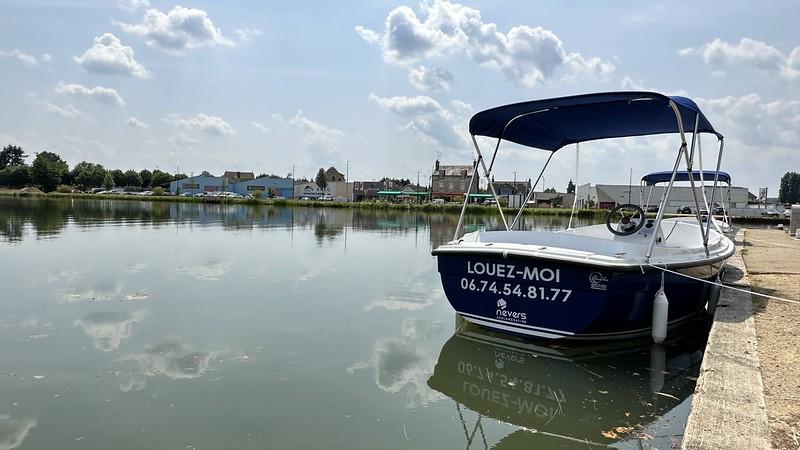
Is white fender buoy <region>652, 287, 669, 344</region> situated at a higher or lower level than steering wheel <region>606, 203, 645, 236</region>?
lower

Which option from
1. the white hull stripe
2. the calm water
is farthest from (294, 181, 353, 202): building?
the white hull stripe

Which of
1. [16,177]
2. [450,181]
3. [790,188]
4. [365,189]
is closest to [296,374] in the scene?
[450,181]

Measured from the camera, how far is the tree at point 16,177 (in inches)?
4031

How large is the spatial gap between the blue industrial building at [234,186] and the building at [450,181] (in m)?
28.1

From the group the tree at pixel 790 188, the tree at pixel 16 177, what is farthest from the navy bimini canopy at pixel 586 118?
the tree at pixel 790 188

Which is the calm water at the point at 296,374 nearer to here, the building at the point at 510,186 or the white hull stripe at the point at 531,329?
the white hull stripe at the point at 531,329

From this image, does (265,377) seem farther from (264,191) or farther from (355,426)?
(264,191)

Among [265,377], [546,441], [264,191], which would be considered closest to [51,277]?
[265,377]

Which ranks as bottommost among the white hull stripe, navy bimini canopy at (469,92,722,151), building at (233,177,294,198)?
the white hull stripe

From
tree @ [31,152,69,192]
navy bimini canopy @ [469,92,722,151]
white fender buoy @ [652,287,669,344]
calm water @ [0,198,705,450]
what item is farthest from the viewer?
tree @ [31,152,69,192]

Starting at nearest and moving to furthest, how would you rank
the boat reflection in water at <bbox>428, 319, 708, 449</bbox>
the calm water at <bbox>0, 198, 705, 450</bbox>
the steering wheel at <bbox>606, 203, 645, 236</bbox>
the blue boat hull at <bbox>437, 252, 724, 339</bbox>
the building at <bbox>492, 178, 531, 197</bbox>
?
the calm water at <bbox>0, 198, 705, 450</bbox> < the boat reflection in water at <bbox>428, 319, 708, 449</bbox> < the blue boat hull at <bbox>437, 252, 724, 339</bbox> < the steering wheel at <bbox>606, 203, 645, 236</bbox> < the building at <bbox>492, 178, 531, 197</bbox>

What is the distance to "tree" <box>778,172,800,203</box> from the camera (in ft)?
398

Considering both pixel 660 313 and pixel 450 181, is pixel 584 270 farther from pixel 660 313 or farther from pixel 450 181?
pixel 450 181

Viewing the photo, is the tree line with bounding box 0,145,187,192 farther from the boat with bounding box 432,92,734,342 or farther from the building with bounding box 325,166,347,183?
the boat with bounding box 432,92,734,342
